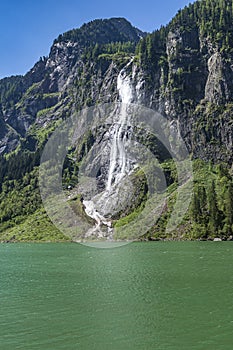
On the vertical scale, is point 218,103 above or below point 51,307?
above

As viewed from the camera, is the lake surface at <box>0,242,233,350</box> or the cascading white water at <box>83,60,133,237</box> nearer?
the lake surface at <box>0,242,233,350</box>

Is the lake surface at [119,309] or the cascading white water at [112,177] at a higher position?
the cascading white water at [112,177]

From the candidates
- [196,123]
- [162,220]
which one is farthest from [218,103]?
[162,220]

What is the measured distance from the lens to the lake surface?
26656 mm

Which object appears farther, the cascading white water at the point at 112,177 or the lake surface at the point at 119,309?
the cascading white water at the point at 112,177

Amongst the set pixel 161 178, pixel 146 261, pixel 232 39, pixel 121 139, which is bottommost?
pixel 146 261

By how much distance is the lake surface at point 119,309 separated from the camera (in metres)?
26.7

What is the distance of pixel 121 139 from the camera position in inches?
A: 7805

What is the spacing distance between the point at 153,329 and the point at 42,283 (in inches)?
924

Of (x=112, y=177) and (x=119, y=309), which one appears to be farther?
(x=112, y=177)

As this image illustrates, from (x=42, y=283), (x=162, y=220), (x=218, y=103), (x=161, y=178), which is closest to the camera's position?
(x=42, y=283)

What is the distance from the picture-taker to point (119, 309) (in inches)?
1373

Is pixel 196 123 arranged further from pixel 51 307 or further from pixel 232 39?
pixel 51 307

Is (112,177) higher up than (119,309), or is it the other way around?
(112,177)
